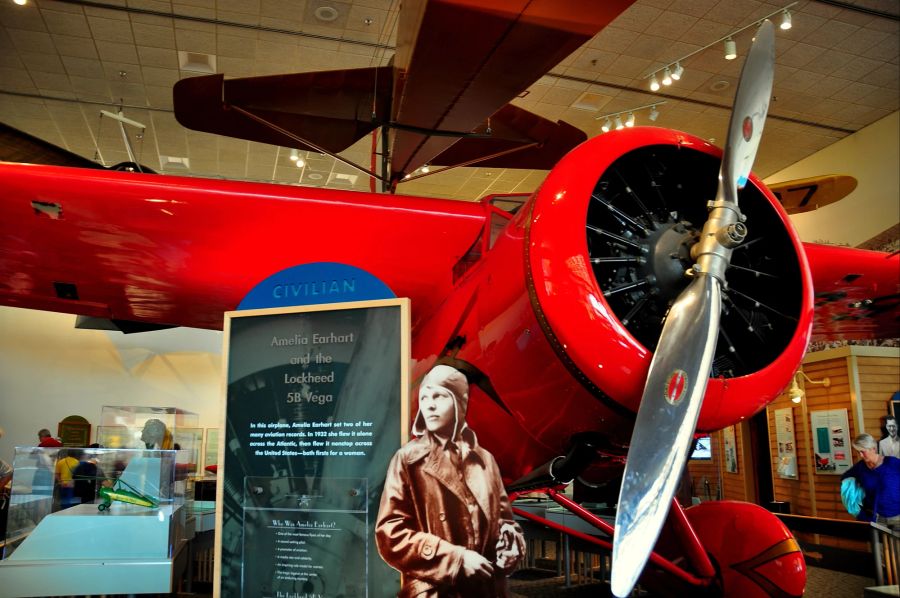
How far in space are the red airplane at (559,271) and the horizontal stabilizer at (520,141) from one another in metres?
2.03

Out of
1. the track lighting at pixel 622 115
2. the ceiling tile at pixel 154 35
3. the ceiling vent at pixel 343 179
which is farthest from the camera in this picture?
the ceiling vent at pixel 343 179

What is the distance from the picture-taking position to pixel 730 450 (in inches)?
539

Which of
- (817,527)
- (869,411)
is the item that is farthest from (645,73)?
(817,527)

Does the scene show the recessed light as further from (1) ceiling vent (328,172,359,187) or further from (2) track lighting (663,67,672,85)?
(1) ceiling vent (328,172,359,187)

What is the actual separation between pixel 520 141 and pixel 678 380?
5.49 metres

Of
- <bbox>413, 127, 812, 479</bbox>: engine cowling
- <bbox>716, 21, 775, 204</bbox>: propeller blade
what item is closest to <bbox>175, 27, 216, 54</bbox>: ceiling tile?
<bbox>413, 127, 812, 479</bbox>: engine cowling

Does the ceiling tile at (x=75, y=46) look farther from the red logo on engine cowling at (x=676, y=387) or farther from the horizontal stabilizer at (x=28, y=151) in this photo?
the red logo on engine cowling at (x=676, y=387)

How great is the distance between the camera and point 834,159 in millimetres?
11656

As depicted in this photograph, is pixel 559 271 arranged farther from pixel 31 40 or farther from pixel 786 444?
pixel 786 444

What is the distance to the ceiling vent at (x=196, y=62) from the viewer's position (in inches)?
376

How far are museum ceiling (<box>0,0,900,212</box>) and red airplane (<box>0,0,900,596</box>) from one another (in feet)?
14.8

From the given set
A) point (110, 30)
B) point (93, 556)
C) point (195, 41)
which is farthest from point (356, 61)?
point (93, 556)

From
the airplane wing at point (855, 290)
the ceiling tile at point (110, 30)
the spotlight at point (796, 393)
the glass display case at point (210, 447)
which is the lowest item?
the glass display case at point (210, 447)

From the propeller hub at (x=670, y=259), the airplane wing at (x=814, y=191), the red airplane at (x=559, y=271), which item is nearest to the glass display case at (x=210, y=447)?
the red airplane at (x=559, y=271)
